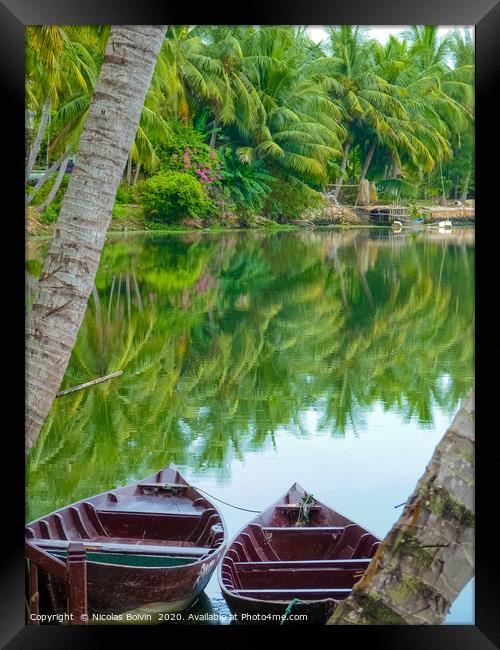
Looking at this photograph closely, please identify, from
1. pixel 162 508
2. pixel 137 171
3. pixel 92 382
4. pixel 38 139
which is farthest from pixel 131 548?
pixel 38 139

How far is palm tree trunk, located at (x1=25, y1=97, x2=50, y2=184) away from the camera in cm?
387

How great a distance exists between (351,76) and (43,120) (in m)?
1.31

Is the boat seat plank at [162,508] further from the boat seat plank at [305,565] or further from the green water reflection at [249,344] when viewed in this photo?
the boat seat plank at [305,565]

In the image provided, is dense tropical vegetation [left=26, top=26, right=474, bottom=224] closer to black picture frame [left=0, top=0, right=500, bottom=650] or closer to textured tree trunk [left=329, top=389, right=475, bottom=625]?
black picture frame [left=0, top=0, right=500, bottom=650]

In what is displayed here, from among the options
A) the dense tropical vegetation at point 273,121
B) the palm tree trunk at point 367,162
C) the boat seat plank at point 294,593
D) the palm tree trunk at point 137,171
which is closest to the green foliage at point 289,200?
the dense tropical vegetation at point 273,121

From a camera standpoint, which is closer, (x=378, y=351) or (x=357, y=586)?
(x=357, y=586)

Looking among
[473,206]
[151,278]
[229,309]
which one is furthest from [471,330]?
[151,278]

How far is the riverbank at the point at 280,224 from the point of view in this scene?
164 inches

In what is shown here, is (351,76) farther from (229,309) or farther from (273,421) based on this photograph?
(273,421)

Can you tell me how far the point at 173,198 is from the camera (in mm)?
4336

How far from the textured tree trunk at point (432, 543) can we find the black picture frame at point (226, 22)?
0.20 m

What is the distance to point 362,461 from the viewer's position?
13.5 feet

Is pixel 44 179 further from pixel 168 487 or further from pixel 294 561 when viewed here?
pixel 294 561

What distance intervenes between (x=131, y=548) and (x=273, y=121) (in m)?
1.87
